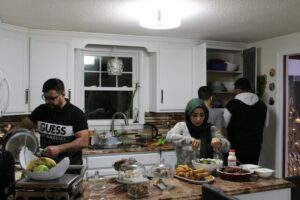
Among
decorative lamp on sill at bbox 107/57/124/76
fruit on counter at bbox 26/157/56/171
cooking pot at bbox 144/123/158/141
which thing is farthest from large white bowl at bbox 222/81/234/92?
fruit on counter at bbox 26/157/56/171

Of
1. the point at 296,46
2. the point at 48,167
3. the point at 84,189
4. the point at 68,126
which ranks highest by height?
the point at 296,46

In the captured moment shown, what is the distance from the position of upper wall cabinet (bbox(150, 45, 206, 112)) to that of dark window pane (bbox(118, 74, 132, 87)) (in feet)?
1.20

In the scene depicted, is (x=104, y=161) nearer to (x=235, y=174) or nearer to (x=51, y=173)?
(x=235, y=174)

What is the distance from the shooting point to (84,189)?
200 cm

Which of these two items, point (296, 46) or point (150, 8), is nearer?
point (150, 8)

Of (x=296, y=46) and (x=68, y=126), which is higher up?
(x=296, y=46)

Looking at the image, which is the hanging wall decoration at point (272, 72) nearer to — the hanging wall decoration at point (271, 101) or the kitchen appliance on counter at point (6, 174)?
the hanging wall decoration at point (271, 101)

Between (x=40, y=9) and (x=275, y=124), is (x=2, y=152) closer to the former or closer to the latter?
(x=40, y=9)

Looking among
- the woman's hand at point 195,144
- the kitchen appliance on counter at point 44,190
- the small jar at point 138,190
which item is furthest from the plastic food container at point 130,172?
the woman's hand at point 195,144

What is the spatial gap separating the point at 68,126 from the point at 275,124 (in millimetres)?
2804

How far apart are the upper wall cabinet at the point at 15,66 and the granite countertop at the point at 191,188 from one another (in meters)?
1.76

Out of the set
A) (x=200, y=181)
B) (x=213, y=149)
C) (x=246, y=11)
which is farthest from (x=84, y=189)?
(x=246, y=11)

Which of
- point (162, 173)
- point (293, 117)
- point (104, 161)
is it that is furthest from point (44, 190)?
point (293, 117)

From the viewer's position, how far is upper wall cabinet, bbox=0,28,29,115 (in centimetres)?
332
